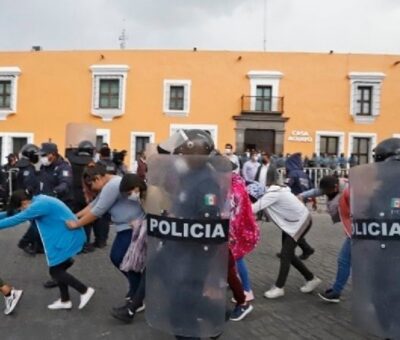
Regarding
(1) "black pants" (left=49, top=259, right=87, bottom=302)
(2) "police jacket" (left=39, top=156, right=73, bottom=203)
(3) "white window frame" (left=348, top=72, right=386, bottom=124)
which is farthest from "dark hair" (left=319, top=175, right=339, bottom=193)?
(3) "white window frame" (left=348, top=72, right=386, bottom=124)

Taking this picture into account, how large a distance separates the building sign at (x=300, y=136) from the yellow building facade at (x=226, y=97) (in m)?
0.06

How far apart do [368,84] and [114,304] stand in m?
25.9

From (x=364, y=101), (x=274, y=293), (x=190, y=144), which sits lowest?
(x=274, y=293)

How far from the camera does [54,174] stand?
7.52 metres

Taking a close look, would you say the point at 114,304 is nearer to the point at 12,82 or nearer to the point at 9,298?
the point at 9,298

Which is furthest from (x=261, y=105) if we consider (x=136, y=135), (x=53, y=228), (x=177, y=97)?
(x=53, y=228)

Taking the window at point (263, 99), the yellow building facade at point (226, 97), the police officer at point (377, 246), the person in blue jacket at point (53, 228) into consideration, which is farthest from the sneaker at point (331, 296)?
the window at point (263, 99)

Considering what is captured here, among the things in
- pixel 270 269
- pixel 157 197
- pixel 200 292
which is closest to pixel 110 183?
pixel 157 197

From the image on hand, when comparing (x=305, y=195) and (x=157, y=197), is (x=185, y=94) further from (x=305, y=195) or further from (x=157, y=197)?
(x=157, y=197)

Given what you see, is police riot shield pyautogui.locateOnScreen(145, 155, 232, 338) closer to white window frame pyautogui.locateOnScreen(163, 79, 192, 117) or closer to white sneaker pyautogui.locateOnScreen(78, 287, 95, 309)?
white sneaker pyautogui.locateOnScreen(78, 287, 95, 309)

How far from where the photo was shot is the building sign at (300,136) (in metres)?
28.3

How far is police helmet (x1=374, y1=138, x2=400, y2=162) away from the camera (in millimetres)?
3629

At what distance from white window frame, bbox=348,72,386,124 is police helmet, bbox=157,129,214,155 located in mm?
26218

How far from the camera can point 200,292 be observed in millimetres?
3248
